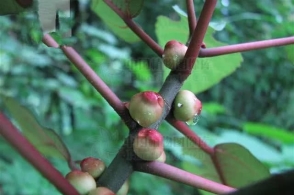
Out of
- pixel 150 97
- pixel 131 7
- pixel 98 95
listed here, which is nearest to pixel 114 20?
pixel 131 7

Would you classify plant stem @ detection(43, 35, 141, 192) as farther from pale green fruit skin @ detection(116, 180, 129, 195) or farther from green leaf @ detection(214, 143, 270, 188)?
green leaf @ detection(214, 143, 270, 188)

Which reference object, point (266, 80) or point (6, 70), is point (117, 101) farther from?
point (266, 80)

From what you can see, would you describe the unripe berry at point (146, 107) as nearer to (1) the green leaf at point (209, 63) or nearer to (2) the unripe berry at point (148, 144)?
(2) the unripe berry at point (148, 144)

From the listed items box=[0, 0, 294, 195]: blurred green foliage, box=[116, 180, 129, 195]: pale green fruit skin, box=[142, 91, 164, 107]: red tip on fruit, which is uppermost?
box=[142, 91, 164, 107]: red tip on fruit

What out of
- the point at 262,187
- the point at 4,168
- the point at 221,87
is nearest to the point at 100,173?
the point at 262,187

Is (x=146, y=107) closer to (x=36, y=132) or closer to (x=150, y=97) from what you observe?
(x=150, y=97)

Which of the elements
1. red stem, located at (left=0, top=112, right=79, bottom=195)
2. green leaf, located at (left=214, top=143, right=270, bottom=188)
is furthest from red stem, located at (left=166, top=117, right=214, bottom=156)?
red stem, located at (left=0, top=112, right=79, bottom=195)

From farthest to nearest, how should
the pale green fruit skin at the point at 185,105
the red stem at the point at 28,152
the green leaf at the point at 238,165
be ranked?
the green leaf at the point at 238,165 < the pale green fruit skin at the point at 185,105 < the red stem at the point at 28,152

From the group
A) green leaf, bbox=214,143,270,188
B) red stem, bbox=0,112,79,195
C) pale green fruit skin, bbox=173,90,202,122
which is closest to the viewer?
red stem, bbox=0,112,79,195

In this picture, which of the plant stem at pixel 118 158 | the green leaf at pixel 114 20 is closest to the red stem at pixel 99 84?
the plant stem at pixel 118 158
